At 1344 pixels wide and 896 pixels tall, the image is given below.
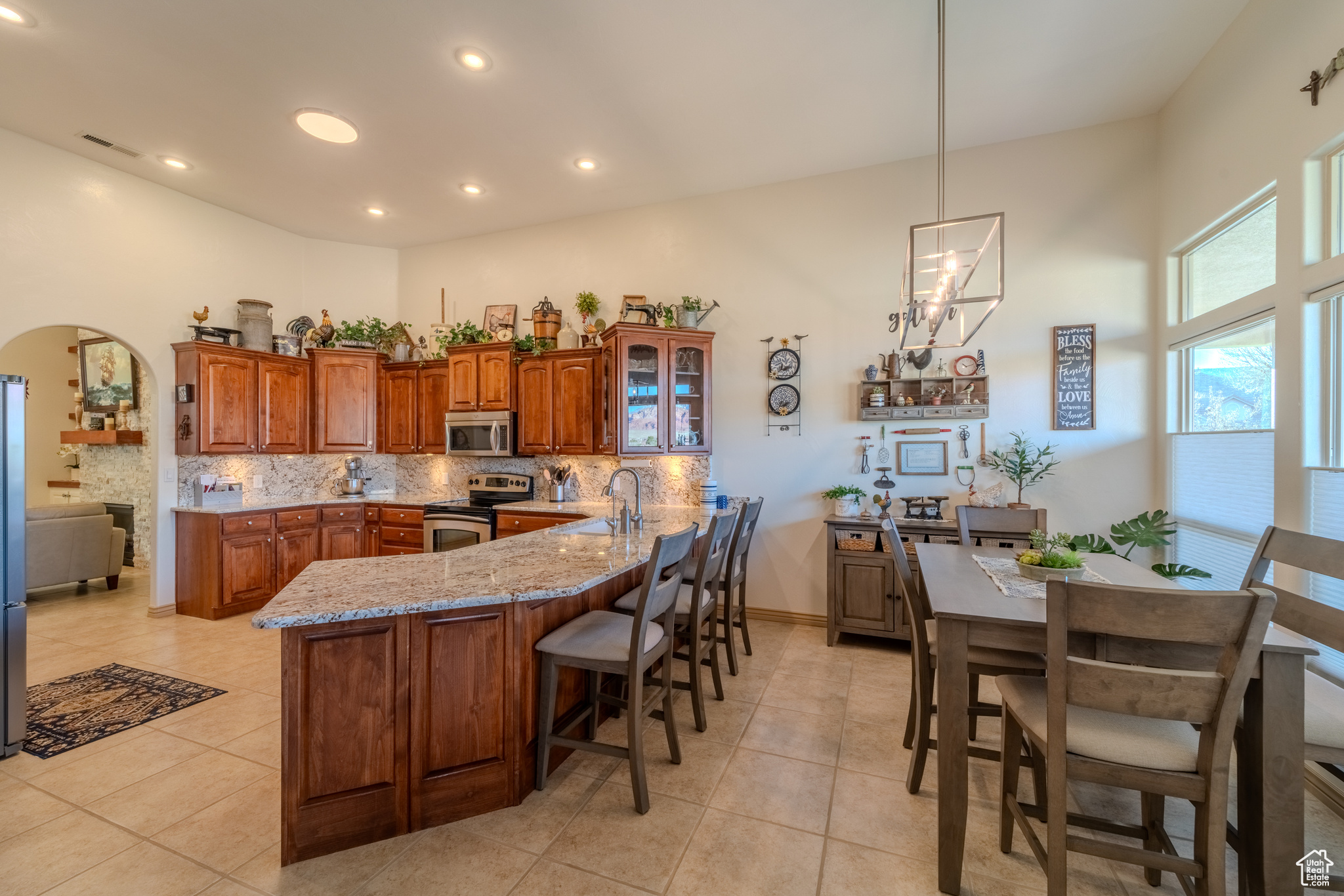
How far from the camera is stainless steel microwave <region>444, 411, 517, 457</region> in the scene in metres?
4.96

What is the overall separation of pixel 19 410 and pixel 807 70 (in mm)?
4600

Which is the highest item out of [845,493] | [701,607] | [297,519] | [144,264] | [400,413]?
[144,264]

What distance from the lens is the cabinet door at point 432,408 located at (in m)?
5.44

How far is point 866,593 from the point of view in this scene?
3848 millimetres

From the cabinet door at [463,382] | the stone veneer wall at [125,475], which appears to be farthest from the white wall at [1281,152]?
the stone veneer wall at [125,475]

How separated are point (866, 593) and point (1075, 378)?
218 cm

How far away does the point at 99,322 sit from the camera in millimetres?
4211

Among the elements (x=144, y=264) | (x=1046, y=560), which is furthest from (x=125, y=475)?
(x=1046, y=560)

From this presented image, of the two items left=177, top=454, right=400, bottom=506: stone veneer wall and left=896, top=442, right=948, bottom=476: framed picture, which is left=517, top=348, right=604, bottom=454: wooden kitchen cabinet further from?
left=896, top=442, right=948, bottom=476: framed picture

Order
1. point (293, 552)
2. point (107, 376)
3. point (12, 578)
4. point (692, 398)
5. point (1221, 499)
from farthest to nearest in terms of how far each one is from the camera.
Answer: point (107, 376), point (293, 552), point (692, 398), point (1221, 499), point (12, 578)

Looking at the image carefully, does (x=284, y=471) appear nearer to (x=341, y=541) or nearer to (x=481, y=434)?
(x=341, y=541)

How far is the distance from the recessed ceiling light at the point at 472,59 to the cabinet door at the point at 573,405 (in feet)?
7.16

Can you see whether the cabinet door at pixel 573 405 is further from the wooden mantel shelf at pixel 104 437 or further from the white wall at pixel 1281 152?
the wooden mantel shelf at pixel 104 437

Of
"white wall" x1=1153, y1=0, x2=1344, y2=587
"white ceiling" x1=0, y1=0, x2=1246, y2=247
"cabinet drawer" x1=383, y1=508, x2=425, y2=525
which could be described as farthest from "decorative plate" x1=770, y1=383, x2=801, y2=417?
"cabinet drawer" x1=383, y1=508, x2=425, y2=525
